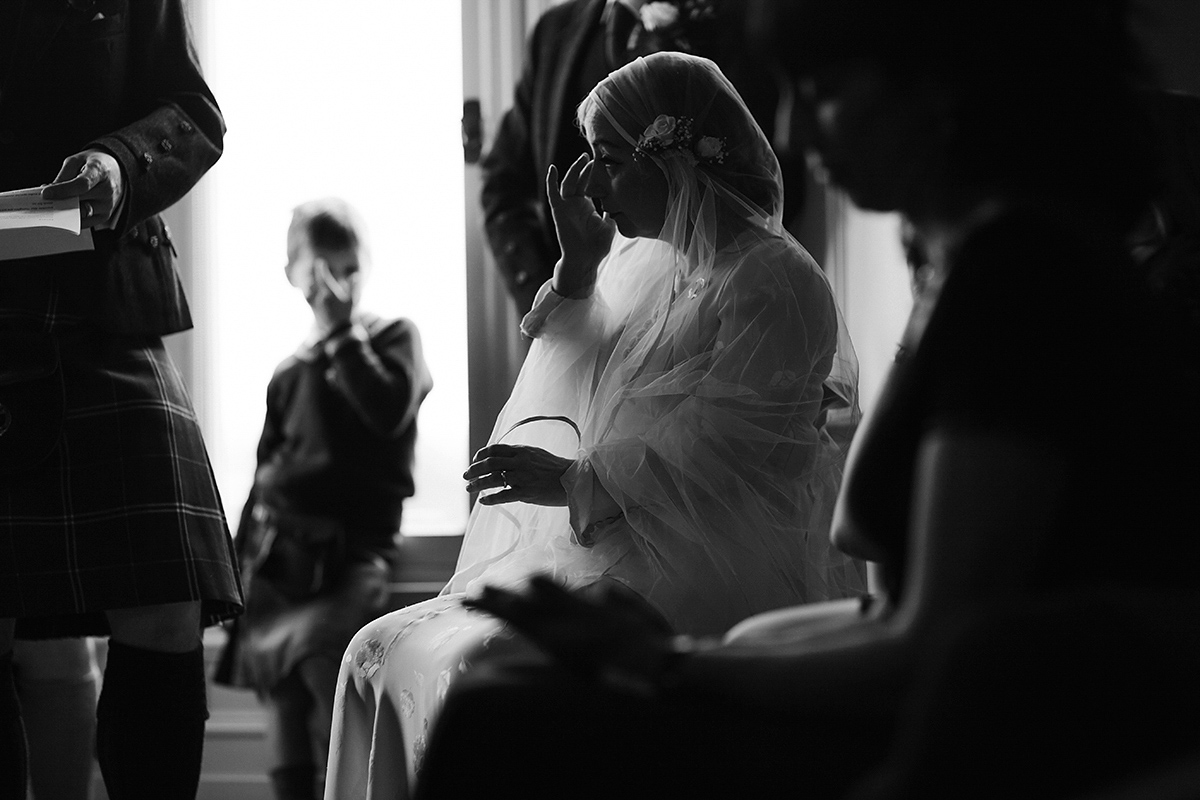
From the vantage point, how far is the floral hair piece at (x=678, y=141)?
4.65 ft

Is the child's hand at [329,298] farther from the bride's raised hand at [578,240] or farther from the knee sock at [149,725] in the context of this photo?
the knee sock at [149,725]

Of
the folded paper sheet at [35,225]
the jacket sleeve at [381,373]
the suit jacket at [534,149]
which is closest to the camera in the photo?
the folded paper sheet at [35,225]

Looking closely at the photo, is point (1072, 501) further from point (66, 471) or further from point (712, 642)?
point (66, 471)

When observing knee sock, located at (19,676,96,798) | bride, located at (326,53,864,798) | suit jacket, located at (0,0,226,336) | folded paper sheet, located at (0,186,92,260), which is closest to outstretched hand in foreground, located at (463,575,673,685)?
bride, located at (326,53,864,798)

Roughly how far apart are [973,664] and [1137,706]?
7 centimetres

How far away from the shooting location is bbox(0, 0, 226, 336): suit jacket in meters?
1.43

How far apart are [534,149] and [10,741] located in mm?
1444

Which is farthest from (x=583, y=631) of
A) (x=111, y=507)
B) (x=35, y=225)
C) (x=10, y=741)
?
(x=10, y=741)

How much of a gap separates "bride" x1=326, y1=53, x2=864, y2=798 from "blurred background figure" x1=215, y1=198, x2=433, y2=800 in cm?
90

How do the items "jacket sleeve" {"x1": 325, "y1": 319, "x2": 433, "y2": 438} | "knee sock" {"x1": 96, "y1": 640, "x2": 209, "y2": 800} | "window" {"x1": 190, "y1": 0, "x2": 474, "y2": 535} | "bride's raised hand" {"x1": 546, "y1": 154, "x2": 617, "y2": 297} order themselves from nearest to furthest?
"knee sock" {"x1": 96, "y1": 640, "x2": 209, "y2": 800} → "bride's raised hand" {"x1": 546, "y1": 154, "x2": 617, "y2": 297} → "jacket sleeve" {"x1": 325, "y1": 319, "x2": 433, "y2": 438} → "window" {"x1": 190, "y1": 0, "x2": 474, "y2": 535}

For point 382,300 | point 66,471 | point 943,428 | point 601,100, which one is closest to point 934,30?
point 943,428

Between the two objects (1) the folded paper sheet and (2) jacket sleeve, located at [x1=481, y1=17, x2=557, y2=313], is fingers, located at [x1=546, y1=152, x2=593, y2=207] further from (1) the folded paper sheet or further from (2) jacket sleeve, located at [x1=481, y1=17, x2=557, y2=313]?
(2) jacket sleeve, located at [x1=481, y1=17, x2=557, y2=313]

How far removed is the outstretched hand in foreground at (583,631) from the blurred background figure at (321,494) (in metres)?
1.86

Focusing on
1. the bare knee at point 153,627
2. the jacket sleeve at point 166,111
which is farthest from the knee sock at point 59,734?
the jacket sleeve at point 166,111
